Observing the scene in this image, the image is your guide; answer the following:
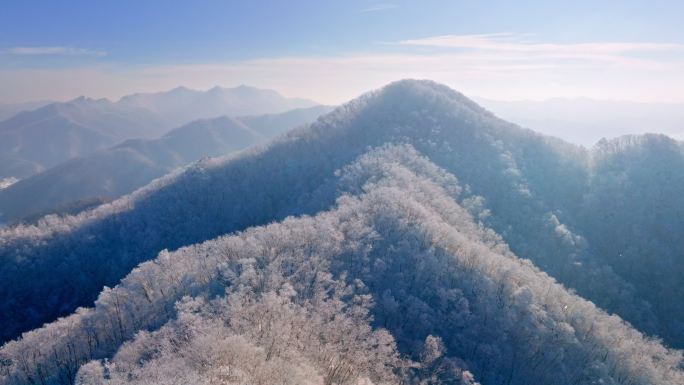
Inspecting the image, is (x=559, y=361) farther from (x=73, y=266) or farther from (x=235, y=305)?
(x=73, y=266)

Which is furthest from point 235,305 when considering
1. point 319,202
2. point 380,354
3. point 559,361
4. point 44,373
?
point 319,202

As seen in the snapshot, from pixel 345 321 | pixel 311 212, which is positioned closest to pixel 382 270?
pixel 345 321

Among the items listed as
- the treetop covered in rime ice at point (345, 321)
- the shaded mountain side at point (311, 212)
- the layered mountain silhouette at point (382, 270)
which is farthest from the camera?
the shaded mountain side at point (311, 212)

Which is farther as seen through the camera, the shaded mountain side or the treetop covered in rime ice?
the shaded mountain side

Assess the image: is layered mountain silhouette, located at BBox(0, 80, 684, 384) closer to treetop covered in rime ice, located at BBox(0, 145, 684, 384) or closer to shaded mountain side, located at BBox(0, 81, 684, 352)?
treetop covered in rime ice, located at BBox(0, 145, 684, 384)

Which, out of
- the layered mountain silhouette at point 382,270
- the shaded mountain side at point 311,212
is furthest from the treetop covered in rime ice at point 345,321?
the shaded mountain side at point 311,212

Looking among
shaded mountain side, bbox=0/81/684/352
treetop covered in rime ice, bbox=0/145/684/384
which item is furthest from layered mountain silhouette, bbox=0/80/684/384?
shaded mountain side, bbox=0/81/684/352

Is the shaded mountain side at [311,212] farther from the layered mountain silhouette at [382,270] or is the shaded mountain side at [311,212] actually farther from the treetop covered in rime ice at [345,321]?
the treetop covered in rime ice at [345,321]

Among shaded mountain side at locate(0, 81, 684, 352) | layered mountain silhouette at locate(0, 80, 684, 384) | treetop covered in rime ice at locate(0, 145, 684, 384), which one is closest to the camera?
treetop covered in rime ice at locate(0, 145, 684, 384)
